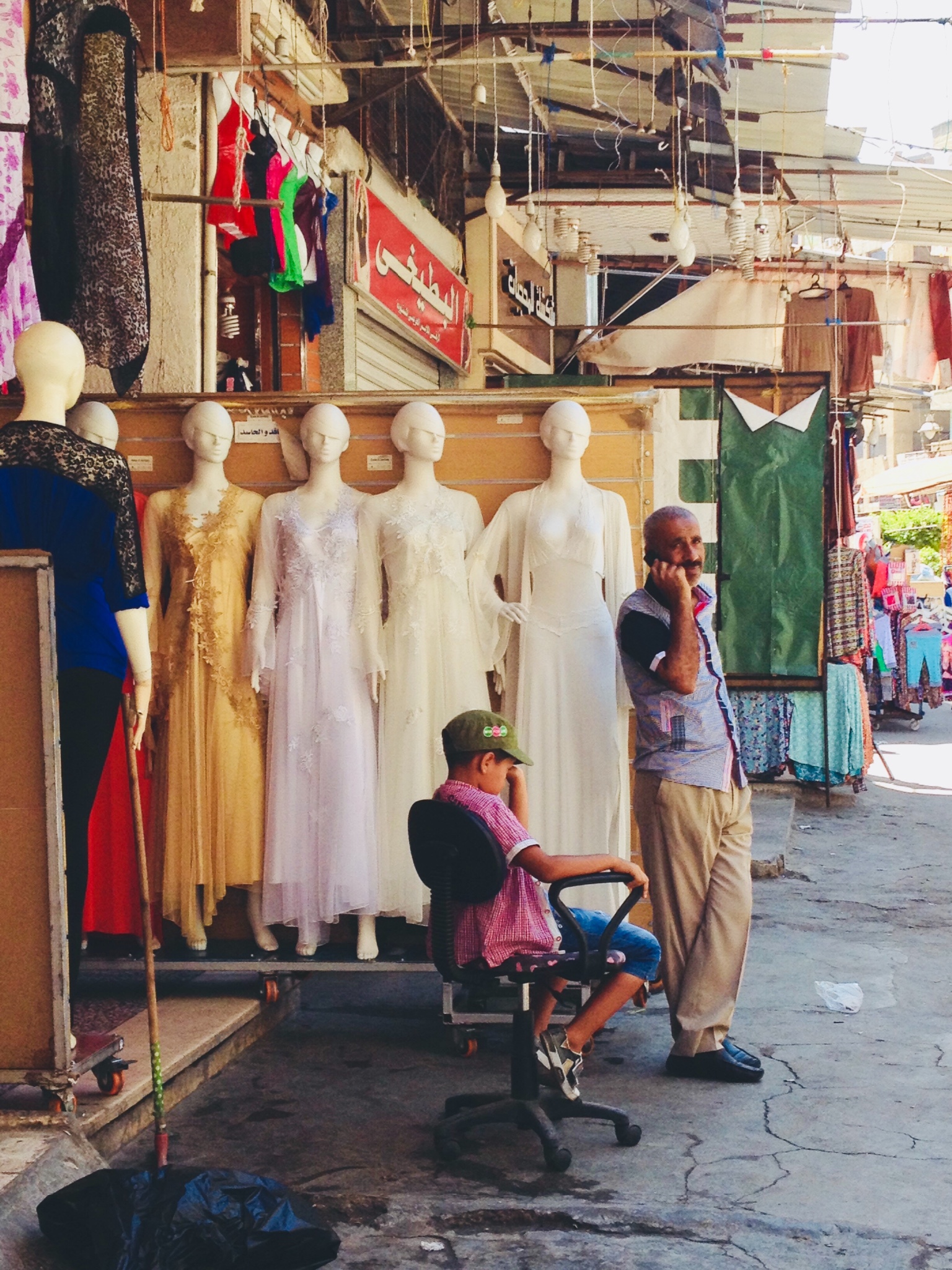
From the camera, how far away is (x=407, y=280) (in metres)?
10.5

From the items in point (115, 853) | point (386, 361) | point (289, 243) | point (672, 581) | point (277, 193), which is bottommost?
point (115, 853)

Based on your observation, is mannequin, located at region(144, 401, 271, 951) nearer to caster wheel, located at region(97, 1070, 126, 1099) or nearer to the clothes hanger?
caster wheel, located at region(97, 1070, 126, 1099)

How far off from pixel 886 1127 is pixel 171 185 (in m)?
5.34

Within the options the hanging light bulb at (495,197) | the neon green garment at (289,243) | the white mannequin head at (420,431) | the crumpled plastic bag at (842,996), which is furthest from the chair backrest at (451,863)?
the hanging light bulb at (495,197)

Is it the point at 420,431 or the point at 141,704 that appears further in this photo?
the point at 420,431

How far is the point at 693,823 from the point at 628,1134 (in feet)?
3.60

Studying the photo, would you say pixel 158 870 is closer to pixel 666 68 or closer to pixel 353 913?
pixel 353 913

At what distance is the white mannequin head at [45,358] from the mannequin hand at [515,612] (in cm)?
199

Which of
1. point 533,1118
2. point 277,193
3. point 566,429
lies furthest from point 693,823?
point 277,193

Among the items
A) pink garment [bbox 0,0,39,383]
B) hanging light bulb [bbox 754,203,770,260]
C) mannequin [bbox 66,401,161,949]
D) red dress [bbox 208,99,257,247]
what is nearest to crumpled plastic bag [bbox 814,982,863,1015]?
mannequin [bbox 66,401,161,949]

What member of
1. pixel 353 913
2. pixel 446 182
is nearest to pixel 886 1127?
pixel 353 913

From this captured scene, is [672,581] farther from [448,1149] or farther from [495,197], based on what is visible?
[495,197]

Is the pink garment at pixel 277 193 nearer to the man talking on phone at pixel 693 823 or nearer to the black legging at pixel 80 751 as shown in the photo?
the man talking on phone at pixel 693 823

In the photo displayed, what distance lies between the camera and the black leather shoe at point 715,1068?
4781 mm
